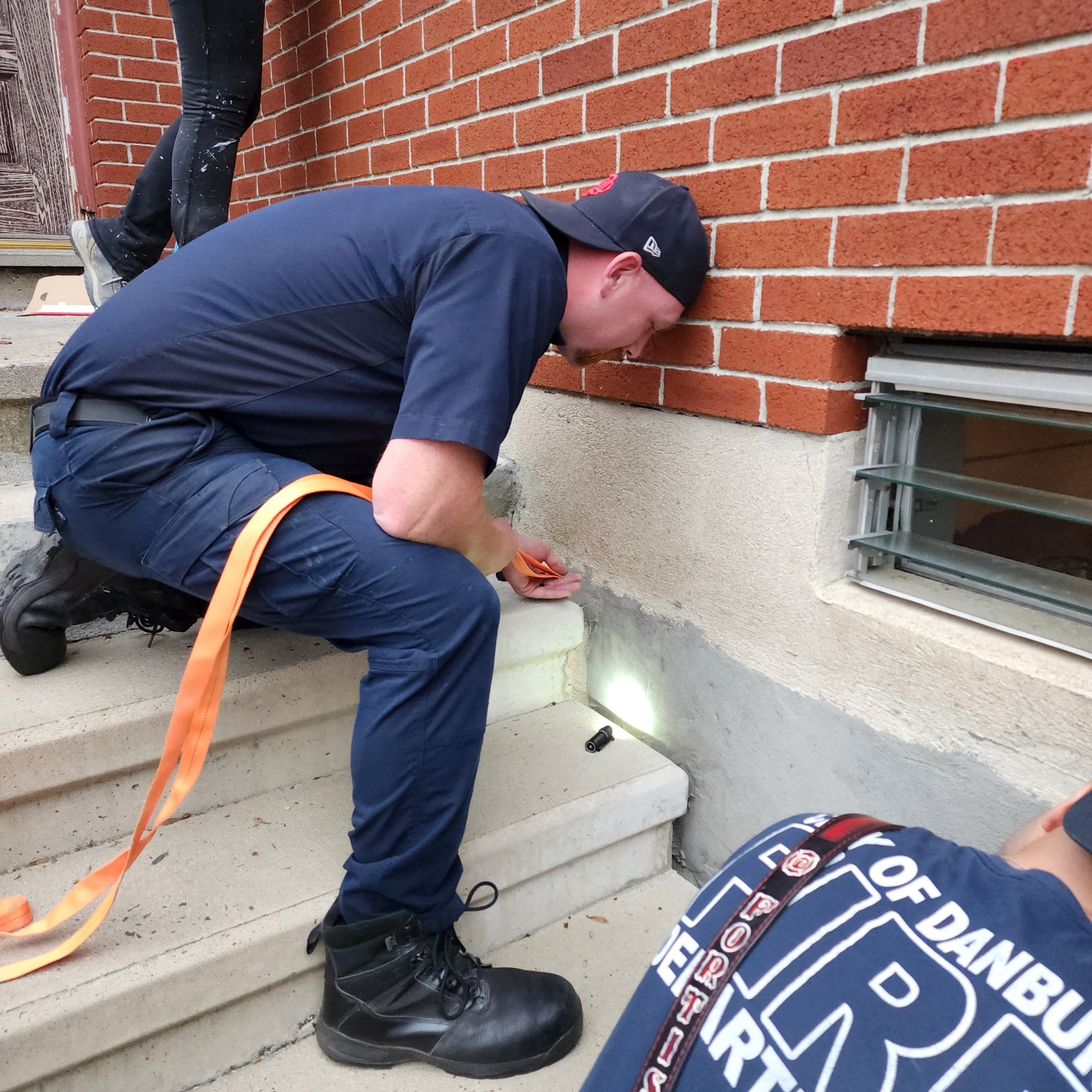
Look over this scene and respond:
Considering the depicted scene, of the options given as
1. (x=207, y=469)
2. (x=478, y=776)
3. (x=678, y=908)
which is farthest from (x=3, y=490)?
(x=678, y=908)

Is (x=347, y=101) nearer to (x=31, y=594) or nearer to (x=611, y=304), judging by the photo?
(x=611, y=304)

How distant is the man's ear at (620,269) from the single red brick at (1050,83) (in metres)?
0.65

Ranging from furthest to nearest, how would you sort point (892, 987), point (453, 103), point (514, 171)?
point (453, 103) → point (514, 171) → point (892, 987)

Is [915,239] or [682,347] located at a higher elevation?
[915,239]

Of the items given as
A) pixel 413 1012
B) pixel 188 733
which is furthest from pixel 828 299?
pixel 413 1012

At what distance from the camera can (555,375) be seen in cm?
232

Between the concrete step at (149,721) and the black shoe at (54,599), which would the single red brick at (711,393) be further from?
the black shoe at (54,599)

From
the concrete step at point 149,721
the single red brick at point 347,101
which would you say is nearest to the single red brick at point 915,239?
the concrete step at point 149,721

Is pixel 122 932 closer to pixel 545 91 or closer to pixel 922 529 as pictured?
pixel 922 529

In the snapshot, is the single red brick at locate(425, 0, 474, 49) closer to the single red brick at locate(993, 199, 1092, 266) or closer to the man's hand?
the man's hand

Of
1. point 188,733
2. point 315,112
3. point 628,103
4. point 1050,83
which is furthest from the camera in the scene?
point 315,112

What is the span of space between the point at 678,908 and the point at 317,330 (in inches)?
57.6

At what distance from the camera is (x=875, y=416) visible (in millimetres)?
1693

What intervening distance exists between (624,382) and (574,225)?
0.48 meters
